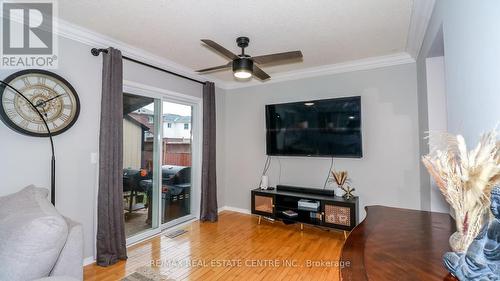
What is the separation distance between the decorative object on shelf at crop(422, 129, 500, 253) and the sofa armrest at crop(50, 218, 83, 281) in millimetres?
1985

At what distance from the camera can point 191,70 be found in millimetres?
4012

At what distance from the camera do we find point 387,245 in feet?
3.73

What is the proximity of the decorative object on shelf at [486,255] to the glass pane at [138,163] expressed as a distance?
333cm

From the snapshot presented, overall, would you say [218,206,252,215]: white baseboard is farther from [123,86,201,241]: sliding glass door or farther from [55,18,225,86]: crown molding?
[55,18,225,86]: crown molding

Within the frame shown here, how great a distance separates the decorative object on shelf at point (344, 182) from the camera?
3.54 metres

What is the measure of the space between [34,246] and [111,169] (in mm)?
1583

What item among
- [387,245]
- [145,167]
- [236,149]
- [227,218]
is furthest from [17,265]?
[236,149]

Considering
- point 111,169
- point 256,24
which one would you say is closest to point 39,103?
point 111,169

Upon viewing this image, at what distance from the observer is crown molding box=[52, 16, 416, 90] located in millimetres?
2611

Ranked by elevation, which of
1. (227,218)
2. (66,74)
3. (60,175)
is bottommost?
(227,218)

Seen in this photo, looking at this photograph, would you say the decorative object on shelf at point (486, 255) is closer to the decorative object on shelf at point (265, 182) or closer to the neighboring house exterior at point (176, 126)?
the decorative object on shelf at point (265, 182)

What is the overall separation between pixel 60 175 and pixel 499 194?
3210 mm

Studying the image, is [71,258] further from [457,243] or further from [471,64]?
[471,64]

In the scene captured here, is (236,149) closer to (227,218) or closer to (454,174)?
(227,218)
